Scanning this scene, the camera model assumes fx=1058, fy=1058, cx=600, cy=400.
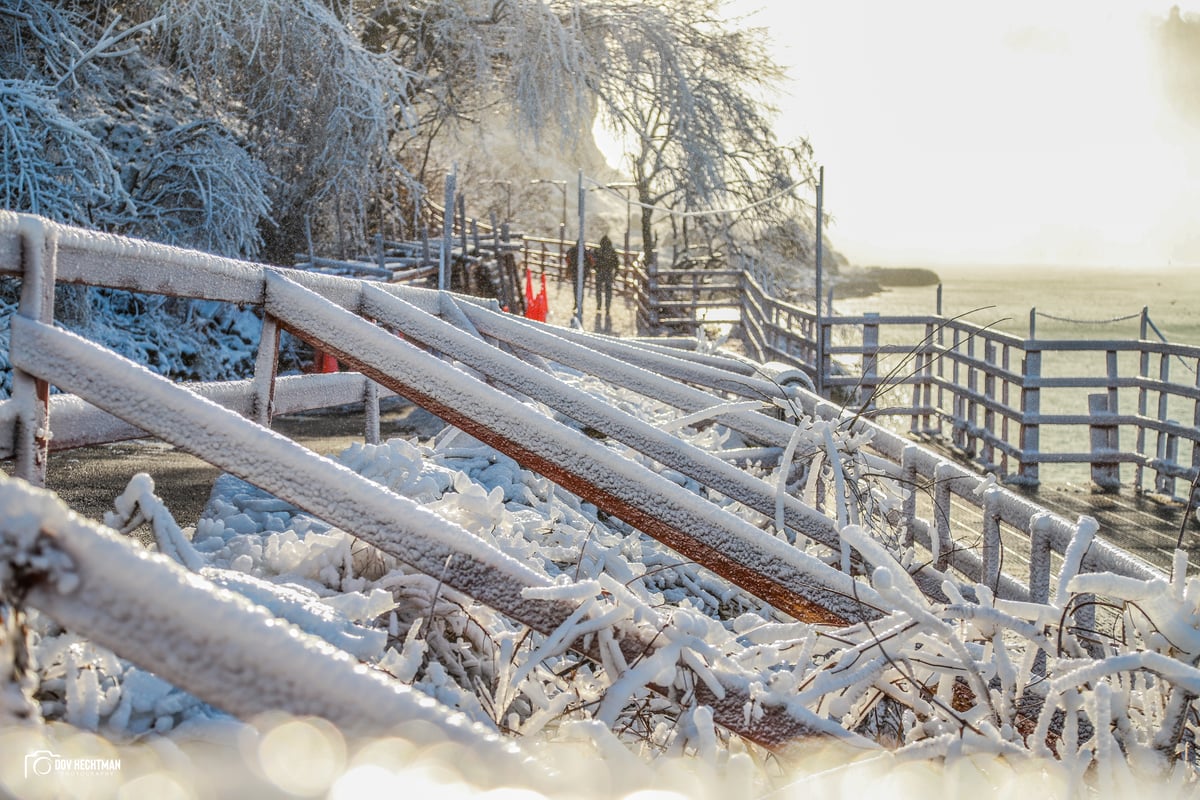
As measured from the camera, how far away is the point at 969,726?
1228mm

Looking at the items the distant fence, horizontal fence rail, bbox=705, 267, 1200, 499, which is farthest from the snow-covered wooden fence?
horizontal fence rail, bbox=705, 267, 1200, 499

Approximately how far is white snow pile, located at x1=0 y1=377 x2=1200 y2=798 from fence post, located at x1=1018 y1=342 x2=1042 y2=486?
10341 millimetres

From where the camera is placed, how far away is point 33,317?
1.57 m

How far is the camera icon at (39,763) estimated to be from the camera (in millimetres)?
831

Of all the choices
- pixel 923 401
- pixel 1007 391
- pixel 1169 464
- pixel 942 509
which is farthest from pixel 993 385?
pixel 942 509

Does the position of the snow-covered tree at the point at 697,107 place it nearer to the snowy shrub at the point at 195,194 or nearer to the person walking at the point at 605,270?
the person walking at the point at 605,270

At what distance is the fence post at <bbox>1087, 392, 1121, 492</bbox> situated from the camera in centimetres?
1134

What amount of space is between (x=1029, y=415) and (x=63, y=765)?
11644 millimetres

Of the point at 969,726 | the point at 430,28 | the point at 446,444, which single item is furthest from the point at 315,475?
the point at 430,28

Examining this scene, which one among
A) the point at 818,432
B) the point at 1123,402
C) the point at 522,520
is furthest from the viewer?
the point at 1123,402

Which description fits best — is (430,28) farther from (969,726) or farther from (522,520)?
(969,726)

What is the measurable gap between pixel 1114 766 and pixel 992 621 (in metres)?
0.22

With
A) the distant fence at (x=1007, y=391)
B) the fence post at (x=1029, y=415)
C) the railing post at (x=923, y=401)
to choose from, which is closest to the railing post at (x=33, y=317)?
the distant fence at (x=1007, y=391)

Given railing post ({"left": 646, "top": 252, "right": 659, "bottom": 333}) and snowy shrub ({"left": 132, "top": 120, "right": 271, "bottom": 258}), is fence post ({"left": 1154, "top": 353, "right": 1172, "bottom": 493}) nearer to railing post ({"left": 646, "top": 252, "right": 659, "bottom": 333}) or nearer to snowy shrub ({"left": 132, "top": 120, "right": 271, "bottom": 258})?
snowy shrub ({"left": 132, "top": 120, "right": 271, "bottom": 258})
